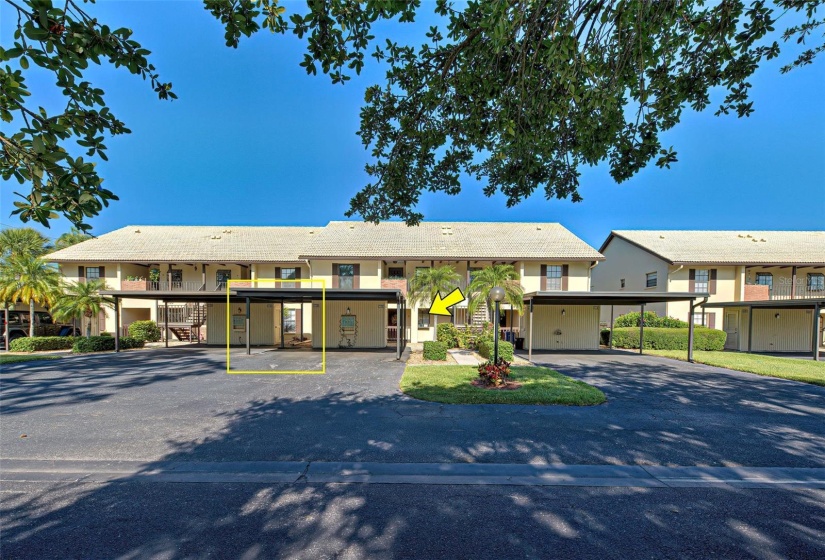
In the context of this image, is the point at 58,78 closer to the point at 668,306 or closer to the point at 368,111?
the point at 368,111

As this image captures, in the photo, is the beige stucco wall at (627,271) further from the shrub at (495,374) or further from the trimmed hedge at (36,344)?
the trimmed hedge at (36,344)

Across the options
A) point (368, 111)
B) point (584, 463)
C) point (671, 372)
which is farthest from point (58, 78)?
point (671, 372)

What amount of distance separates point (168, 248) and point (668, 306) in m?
33.2

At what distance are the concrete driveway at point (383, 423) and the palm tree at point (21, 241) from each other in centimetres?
2085

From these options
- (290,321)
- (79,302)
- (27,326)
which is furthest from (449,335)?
(27,326)

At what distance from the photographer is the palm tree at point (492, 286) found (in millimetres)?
15836

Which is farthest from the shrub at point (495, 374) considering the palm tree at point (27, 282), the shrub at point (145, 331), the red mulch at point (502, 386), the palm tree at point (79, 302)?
the palm tree at point (27, 282)

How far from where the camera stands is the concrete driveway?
4.83 meters

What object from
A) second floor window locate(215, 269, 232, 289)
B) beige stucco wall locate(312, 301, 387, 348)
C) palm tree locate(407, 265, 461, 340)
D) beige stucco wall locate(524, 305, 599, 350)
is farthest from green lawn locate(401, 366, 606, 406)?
second floor window locate(215, 269, 232, 289)

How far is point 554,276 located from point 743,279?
1216 cm

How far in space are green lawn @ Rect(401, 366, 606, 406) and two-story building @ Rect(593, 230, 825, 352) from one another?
15.8 m

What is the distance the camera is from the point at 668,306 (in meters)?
21.7

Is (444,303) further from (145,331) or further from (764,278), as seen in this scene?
(764,278)

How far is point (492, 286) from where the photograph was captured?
1605cm
